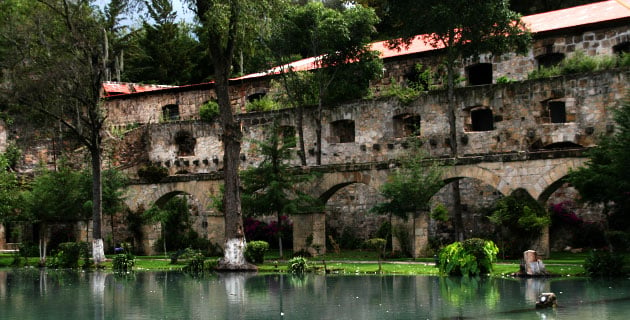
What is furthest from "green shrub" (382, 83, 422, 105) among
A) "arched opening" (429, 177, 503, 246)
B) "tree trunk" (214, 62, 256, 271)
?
"tree trunk" (214, 62, 256, 271)

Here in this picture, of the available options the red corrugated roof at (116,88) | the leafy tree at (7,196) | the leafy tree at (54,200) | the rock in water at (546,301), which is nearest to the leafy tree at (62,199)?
the leafy tree at (54,200)

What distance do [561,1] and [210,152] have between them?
2215 cm

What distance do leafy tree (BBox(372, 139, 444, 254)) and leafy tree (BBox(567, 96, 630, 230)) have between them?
16.2 ft

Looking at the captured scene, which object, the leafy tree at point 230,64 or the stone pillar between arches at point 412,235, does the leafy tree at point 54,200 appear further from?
the stone pillar between arches at point 412,235

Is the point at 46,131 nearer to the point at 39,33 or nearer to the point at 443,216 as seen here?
the point at 39,33

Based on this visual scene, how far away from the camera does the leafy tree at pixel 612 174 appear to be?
21250mm

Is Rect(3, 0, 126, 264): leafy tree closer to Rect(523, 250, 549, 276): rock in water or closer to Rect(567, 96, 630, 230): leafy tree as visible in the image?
Rect(523, 250, 549, 276): rock in water

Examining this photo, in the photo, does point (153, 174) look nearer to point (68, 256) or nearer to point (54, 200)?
point (54, 200)

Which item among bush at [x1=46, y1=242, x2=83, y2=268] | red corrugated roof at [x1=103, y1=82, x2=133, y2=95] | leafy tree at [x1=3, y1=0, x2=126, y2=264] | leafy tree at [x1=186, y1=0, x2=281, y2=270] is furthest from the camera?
red corrugated roof at [x1=103, y1=82, x2=133, y2=95]

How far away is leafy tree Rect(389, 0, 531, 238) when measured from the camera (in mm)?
30844

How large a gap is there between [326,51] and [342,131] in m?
4.49

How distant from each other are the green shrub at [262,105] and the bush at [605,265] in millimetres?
21879

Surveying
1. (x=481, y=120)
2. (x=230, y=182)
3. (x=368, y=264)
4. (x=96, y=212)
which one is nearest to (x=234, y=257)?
(x=230, y=182)

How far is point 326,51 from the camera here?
119 ft
